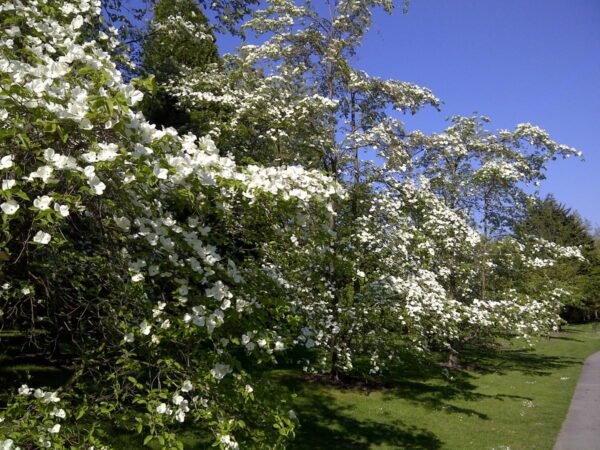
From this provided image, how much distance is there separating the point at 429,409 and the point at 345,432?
2.87 meters

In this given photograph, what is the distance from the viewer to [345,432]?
26.1 ft

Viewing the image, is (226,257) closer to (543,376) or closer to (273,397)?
(273,397)

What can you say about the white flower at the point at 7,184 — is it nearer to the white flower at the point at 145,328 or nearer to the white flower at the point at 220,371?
the white flower at the point at 145,328

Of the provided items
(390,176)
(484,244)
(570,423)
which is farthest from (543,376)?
(390,176)

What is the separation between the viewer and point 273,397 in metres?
3.31

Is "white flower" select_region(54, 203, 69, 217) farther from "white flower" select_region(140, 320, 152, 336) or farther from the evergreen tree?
the evergreen tree

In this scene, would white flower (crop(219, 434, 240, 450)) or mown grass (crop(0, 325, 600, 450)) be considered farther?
mown grass (crop(0, 325, 600, 450))

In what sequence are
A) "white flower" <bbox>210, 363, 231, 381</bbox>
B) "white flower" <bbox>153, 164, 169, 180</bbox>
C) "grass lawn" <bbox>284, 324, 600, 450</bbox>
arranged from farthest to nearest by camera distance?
"grass lawn" <bbox>284, 324, 600, 450</bbox>
"white flower" <bbox>210, 363, 231, 381</bbox>
"white flower" <bbox>153, 164, 169, 180</bbox>

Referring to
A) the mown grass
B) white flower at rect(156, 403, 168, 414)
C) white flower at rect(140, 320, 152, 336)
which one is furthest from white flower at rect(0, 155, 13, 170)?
the mown grass

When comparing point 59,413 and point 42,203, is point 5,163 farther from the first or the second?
point 59,413

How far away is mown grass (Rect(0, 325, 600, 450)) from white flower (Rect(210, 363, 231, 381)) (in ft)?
8.42

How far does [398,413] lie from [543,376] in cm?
768

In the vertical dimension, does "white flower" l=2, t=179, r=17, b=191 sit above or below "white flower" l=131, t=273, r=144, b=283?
above

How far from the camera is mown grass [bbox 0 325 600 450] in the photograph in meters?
7.59
